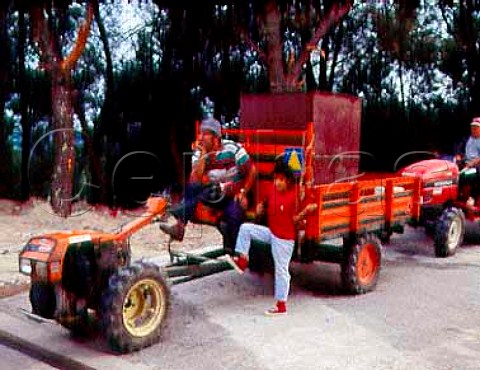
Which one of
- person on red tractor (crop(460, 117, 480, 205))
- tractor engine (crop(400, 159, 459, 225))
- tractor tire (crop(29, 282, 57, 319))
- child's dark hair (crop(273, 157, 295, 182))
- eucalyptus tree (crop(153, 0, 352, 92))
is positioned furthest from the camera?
eucalyptus tree (crop(153, 0, 352, 92))

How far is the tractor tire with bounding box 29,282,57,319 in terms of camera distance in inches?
214

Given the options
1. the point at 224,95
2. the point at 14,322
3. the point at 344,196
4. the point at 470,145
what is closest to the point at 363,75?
the point at 224,95

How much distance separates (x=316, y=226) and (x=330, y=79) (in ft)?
32.6

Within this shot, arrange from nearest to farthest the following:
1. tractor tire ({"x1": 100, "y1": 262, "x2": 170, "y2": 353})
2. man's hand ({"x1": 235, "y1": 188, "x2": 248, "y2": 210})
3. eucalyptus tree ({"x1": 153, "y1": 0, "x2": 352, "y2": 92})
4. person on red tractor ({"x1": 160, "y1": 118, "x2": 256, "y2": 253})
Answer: tractor tire ({"x1": 100, "y1": 262, "x2": 170, "y2": 353}) → person on red tractor ({"x1": 160, "y1": 118, "x2": 256, "y2": 253}) → man's hand ({"x1": 235, "y1": 188, "x2": 248, "y2": 210}) → eucalyptus tree ({"x1": 153, "y1": 0, "x2": 352, "y2": 92})

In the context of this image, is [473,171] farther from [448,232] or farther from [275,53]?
[275,53]

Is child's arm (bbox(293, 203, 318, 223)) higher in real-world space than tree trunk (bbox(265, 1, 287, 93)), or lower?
lower

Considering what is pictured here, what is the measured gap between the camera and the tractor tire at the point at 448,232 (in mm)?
8953

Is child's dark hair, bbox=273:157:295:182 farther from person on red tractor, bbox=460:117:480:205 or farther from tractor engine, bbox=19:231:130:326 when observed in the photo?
person on red tractor, bbox=460:117:480:205

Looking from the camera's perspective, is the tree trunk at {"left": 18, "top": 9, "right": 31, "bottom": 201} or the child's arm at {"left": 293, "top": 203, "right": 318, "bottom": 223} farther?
the tree trunk at {"left": 18, "top": 9, "right": 31, "bottom": 201}

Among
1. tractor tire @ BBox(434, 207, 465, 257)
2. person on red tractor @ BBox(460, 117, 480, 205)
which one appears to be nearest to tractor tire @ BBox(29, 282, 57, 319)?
tractor tire @ BBox(434, 207, 465, 257)

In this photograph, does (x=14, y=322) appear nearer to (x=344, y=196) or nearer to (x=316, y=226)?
(x=316, y=226)

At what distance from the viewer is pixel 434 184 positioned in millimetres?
8922

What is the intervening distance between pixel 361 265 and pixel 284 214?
127 cm

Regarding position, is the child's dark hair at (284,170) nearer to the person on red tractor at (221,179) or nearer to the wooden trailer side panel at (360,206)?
the wooden trailer side panel at (360,206)
